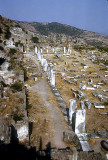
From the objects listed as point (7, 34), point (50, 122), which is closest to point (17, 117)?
point (50, 122)

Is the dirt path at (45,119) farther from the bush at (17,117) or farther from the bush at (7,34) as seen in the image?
the bush at (7,34)

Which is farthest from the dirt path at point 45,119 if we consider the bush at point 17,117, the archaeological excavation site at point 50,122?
the bush at point 17,117

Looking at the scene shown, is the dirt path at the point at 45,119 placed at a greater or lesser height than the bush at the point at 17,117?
lesser

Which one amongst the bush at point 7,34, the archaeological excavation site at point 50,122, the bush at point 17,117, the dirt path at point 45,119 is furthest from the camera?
the bush at point 7,34

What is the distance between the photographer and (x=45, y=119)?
28.6 feet

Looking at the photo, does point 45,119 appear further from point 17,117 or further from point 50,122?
point 17,117

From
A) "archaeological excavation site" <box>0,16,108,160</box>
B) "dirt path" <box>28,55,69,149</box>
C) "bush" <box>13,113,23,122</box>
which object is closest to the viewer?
"archaeological excavation site" <box>0,16,108,160</box>

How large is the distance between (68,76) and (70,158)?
1364 centimetres

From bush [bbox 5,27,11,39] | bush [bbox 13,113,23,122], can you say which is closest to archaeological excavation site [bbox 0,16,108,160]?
bush [bbox 13,113,23,122]

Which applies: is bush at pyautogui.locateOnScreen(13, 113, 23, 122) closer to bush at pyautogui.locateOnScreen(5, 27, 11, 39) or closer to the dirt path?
the dirt path

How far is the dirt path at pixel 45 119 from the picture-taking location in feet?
22.6

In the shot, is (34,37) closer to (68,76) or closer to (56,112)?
(68,76)

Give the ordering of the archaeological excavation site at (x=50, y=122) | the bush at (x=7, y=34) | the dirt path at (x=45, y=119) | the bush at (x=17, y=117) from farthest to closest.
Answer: the bush at (x=7, y=34), the dirt path at (x=45, y=119), the bush at (x=17, y=117), the archaeological excavation site at (x=50, y=122)

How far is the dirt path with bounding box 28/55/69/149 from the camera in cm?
690
